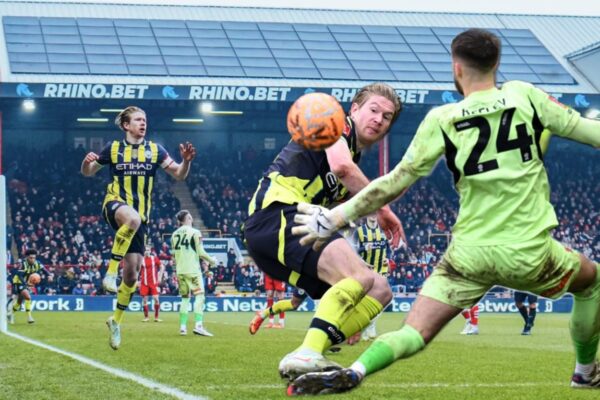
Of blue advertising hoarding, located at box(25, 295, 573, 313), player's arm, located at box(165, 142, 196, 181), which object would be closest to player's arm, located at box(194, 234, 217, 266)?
player's arm, located at box(165, 142, 196, 181)

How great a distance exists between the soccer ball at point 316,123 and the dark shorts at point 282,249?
46cm

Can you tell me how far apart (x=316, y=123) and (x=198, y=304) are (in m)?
13.3

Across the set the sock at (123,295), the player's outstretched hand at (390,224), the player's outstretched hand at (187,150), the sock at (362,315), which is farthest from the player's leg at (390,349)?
the sock at (123,295)

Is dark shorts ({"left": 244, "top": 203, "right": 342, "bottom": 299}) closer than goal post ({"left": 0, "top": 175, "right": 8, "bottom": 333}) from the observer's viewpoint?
Yes

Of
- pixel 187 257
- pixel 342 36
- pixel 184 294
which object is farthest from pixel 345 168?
pixel 342 36

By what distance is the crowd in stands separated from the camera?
121 ft

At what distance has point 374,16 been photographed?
49.7 metres

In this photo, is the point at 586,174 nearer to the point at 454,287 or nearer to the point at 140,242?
the point at 140,242

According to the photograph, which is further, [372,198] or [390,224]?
[390,224]

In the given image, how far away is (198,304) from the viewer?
19438 millimetres

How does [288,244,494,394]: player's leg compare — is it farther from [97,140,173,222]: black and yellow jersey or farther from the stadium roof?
the stadium roof

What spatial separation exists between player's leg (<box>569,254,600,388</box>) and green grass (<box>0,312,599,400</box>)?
1227 millimetres

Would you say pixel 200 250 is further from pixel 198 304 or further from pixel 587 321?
pixel 587 321

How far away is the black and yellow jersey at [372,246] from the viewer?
18906 millimetres
